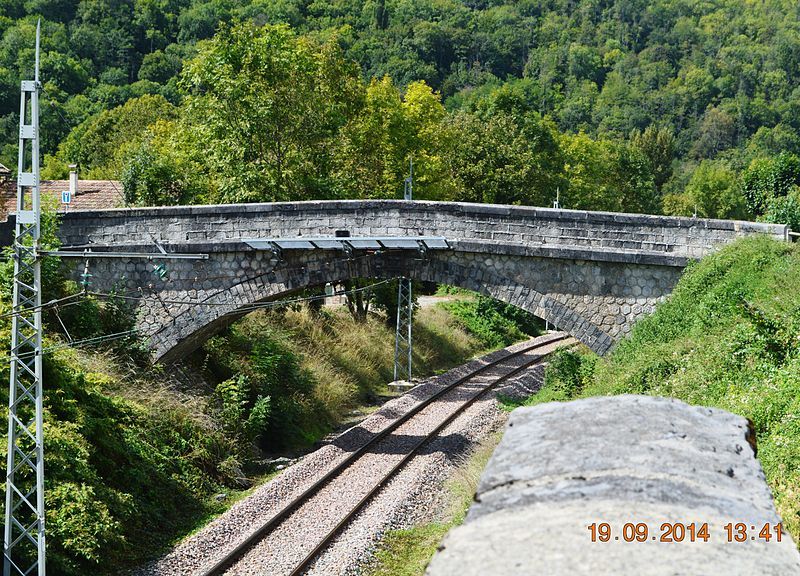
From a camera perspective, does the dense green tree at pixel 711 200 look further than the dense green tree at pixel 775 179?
Yes

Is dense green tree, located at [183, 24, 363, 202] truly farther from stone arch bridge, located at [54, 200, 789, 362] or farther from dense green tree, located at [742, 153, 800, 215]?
dense green tree, located at [742, 153, 800, 215]

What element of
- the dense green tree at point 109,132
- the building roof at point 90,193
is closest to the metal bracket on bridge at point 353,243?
the building roof at point 90,193

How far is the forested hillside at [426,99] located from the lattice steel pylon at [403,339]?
3.25m

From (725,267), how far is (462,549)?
599 inches

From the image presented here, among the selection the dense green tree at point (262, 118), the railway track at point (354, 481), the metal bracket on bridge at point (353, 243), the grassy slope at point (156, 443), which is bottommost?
the railway track at point (354, 481)

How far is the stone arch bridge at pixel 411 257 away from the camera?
733 inches

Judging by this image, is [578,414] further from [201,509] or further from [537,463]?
[201,509]

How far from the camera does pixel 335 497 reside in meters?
17.4

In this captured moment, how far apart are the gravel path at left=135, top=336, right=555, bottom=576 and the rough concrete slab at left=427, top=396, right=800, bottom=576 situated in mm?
10636

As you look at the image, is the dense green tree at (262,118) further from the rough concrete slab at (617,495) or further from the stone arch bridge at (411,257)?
the rough concrete slab at (617,495)

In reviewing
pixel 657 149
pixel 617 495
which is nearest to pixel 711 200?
pixel 657 149

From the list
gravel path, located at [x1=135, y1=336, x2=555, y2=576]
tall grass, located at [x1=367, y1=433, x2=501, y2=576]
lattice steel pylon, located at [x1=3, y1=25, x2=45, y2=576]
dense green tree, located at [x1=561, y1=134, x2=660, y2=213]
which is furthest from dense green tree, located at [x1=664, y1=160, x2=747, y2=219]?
lattice steel pylon, located at [x1=3, y1=25, x2=45, y2=576]

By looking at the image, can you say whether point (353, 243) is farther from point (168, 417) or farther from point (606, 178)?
point (606, 178)

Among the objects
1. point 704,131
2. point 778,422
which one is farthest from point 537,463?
point 704,131
